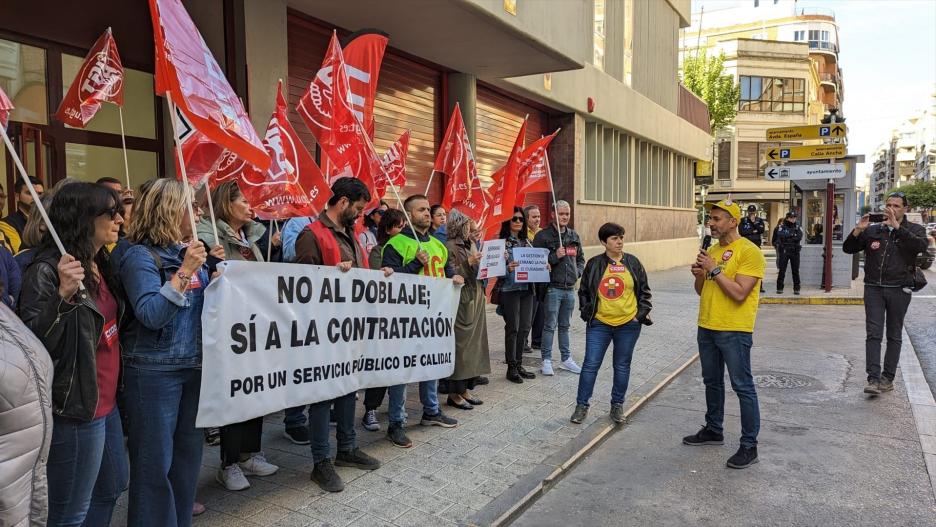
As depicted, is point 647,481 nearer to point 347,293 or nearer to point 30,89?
point 347,293

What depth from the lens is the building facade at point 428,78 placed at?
6879mm

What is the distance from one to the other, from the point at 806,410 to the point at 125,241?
20.2 ft

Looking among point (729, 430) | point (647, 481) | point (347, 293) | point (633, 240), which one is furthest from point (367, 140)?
point (633, 240)

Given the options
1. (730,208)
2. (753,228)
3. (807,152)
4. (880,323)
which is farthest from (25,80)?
(807,152)

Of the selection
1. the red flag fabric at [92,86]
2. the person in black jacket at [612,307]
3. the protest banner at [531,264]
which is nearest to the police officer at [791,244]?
the protest banner at [531,264]

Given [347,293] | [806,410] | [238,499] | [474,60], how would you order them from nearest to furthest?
[238,499] → [347,293] → [806,410] → [474,60]

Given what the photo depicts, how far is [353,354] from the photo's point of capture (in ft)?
14.9

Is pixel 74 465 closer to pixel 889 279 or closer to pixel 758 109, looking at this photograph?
pixel 889 279

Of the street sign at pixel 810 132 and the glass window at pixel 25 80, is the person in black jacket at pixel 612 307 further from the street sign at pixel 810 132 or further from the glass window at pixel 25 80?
the street sign at pixel 810 132

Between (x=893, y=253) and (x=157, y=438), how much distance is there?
702 cm

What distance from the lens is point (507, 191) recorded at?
8047 mm

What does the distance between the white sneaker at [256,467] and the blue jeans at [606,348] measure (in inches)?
110

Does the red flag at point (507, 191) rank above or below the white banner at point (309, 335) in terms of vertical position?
above

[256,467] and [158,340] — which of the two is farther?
[256,467]
